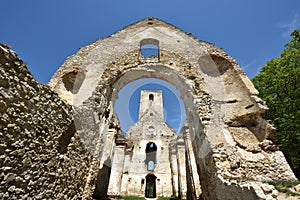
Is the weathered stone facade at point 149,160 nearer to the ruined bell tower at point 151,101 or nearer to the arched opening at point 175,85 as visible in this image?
the arched opening at point 175,85

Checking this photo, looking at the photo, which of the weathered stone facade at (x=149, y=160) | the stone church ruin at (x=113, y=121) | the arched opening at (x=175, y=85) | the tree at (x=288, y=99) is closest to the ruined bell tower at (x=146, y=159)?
the weathered stone facade at (x=149, y=160)

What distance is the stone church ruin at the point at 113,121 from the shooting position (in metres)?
2.89

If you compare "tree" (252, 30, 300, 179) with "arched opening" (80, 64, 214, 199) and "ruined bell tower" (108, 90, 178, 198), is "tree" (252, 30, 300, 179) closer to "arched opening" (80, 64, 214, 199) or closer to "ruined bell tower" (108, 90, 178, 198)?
"arched opening" (80, 64, 214, 199)

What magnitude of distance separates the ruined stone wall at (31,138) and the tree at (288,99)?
371 inches

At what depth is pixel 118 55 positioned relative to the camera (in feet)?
25.9

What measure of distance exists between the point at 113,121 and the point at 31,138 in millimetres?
6202

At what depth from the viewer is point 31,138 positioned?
308cm

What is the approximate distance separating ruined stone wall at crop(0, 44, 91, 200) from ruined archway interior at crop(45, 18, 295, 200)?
32.9 inches

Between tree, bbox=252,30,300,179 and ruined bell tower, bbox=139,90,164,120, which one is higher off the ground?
ruined bell tower, bbox=139,90,164,120

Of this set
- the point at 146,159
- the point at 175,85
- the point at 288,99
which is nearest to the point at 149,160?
the point at 146,159

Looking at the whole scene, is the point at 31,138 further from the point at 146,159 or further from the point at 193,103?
the point at 146,159

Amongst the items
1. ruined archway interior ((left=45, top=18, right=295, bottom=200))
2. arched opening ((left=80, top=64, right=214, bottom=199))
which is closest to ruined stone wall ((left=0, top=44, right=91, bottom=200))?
ruined archway interior ((left=45, top=18, right=295, bottom=200))

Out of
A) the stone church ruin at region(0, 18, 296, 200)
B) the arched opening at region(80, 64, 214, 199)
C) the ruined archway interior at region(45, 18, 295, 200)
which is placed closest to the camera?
the stone church ruin at region(0, 18, 296, 200)

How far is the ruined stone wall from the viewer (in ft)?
8.50
